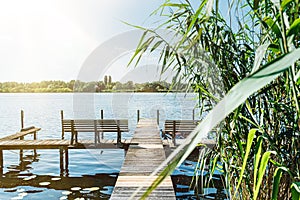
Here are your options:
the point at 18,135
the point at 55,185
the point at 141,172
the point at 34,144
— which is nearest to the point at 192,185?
the point at 55,185

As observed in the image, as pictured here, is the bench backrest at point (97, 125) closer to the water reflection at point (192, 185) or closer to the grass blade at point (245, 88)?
the water reflection at point (192, 185)

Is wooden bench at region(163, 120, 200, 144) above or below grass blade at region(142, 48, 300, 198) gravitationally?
below

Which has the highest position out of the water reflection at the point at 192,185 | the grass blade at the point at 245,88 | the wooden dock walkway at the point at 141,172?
the grass blade at the point at 245,88

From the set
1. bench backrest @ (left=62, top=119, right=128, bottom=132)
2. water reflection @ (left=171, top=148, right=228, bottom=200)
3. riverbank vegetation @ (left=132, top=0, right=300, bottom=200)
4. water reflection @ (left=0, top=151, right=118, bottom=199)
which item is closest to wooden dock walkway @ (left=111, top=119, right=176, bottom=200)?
riverbank vegetation @ (left=132, top=0, right=300, bottom=200)

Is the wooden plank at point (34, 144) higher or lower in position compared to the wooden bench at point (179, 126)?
lower

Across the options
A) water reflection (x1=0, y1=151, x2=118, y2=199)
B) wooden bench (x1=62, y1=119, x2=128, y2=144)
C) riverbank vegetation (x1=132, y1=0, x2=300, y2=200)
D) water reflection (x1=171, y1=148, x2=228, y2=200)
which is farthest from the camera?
wooden bench (x1=62, y1=119, x2=128, y2=144)

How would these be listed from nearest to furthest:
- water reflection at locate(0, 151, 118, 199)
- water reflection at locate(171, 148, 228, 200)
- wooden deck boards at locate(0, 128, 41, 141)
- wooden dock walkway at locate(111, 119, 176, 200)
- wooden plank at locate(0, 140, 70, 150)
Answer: wooden dock walkway at locate(111, 119, 176, 200), water reflection at locate(171, 148, 228, 200), water reflection at locate(0, 151, 118, 199), wooden plank at locate(0, 140, 70, 150), wooden deck boards at locate(0, 128, 41, 141)

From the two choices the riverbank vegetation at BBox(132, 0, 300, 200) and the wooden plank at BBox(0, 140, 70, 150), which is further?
the wooden plank at BBox(0, 140, 70, 150)

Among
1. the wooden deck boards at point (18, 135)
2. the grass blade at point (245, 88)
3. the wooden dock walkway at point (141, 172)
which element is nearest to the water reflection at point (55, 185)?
the wooden deck boards at point (18, 135)

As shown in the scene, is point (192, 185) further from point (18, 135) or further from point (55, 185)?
point (18, 135)

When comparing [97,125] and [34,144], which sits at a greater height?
[97,125]

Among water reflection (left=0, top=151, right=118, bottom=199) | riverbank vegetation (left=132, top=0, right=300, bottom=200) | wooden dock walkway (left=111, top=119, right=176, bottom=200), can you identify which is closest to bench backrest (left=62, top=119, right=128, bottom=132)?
water reflection (left=0, top=151, right=118, bottom=199)

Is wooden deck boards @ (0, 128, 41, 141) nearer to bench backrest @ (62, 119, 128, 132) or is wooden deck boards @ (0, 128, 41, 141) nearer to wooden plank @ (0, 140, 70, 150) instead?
wooden plank @ (0, 140, 70, 150)

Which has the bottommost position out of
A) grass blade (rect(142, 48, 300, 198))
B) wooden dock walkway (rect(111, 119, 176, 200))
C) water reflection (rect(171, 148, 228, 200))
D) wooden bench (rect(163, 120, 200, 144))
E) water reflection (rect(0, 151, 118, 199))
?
A: water reflection (rect(0, 151, 118, 199))
